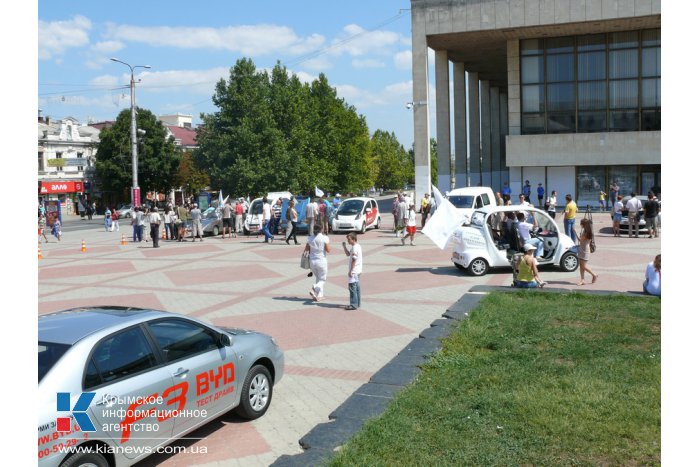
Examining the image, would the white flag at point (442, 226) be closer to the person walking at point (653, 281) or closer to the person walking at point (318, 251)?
the person walking at point (318, 251)

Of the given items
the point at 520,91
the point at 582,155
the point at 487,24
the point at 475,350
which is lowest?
the point at 475,350

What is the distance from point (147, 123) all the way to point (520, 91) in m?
40.1

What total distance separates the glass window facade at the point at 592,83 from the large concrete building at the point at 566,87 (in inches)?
2.5

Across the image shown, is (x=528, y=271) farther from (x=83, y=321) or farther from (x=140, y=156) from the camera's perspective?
(x=140, y=156)

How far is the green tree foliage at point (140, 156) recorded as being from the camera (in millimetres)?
64625

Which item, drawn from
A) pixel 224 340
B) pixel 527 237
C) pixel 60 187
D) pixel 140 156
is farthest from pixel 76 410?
pixel 60 187

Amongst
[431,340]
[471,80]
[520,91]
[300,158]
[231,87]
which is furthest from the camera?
[471,80]

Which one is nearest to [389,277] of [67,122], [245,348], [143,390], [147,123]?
[245,348]

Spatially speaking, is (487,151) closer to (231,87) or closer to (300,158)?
(300,158)

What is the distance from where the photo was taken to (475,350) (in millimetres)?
9469

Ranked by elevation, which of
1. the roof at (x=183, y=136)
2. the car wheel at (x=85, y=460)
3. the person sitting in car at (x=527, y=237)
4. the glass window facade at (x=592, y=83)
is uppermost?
the roof at (x=183, y=136)

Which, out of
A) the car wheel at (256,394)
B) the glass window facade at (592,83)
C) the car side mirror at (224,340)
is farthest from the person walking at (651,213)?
the car side mirror at (224,340)

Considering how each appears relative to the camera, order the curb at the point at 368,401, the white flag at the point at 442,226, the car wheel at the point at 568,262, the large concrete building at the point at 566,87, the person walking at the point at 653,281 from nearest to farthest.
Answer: the curb at the point at 368,401, the person walking at the point at 653,281, the white flag at the point at 442,226, the car wheel at the point at 568,262, the large concrete building at the point at 566,87

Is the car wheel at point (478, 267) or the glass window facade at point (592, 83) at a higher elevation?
the glass window facade at point (592, 83)
